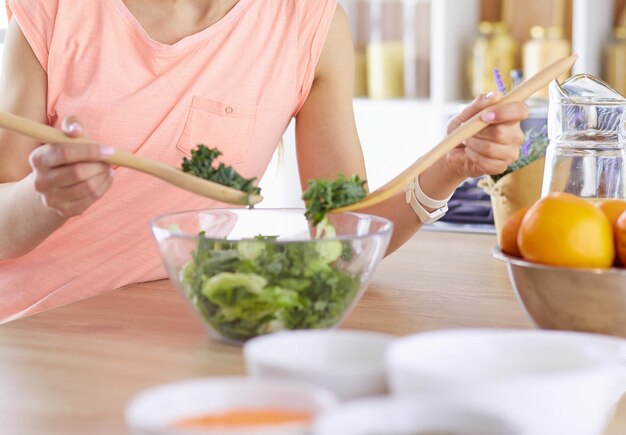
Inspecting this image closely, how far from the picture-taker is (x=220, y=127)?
1.54 meters

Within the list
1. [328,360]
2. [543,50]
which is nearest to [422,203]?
[328,360]

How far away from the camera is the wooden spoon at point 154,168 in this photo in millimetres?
991

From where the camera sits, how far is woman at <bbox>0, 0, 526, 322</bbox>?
1460 millimetres

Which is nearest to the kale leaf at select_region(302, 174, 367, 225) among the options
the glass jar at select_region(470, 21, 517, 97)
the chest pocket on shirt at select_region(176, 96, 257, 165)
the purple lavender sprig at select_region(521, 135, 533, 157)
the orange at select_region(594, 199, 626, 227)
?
the orange at select_region(594, 199, 626, 227)

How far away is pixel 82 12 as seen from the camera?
1.50m

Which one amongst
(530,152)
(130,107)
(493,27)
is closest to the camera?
(130,107)

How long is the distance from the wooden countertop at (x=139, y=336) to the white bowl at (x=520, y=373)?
0.36 feet

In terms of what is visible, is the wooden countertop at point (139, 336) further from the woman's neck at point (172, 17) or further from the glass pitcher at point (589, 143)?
the woman's neck at point (172, 17)

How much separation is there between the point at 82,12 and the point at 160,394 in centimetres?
102

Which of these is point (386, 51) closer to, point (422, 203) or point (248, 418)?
point (422, 203)

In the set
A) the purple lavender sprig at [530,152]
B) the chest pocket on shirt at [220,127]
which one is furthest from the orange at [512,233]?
the chest pocket on shirt at [220,127]

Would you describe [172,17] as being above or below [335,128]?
above

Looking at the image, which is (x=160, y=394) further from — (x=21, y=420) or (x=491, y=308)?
(x=491, y=308)

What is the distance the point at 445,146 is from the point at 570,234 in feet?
0.63
